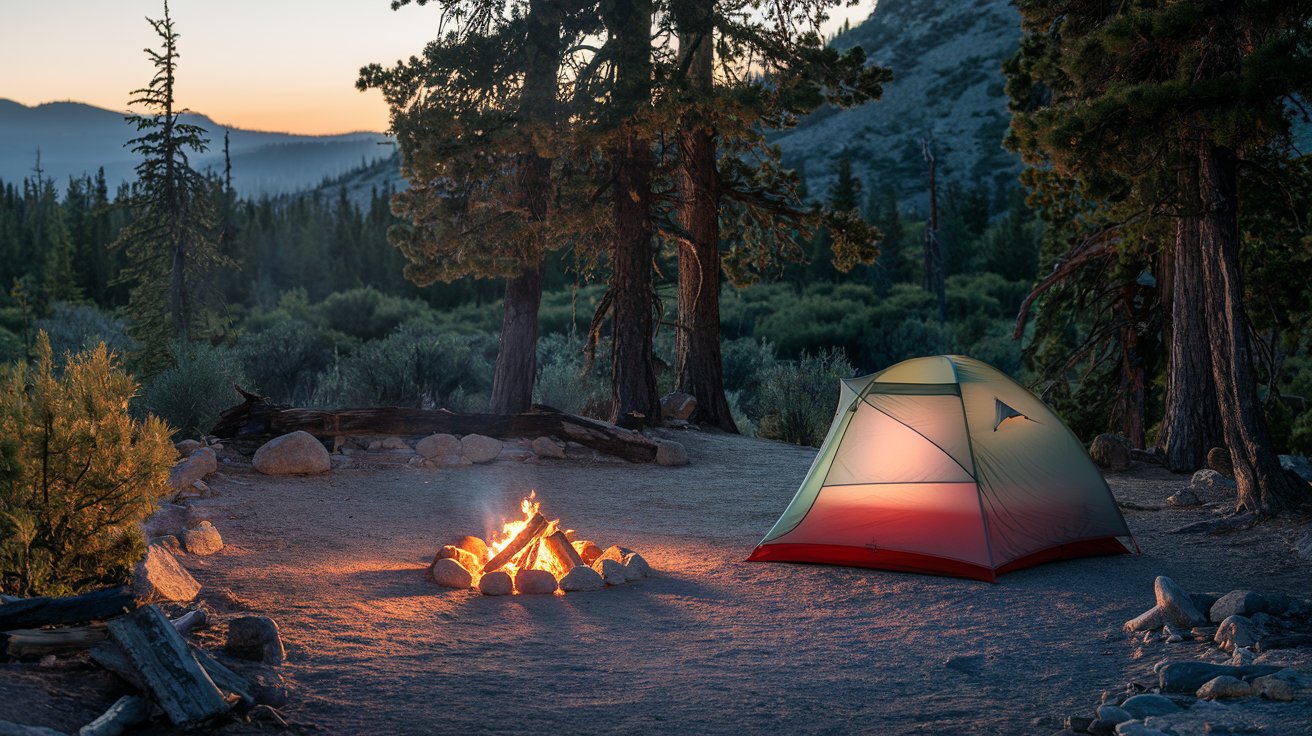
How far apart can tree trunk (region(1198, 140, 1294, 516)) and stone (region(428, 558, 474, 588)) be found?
6.85 m

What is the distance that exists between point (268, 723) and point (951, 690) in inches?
124

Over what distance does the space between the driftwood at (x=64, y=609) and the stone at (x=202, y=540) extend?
2.99 m

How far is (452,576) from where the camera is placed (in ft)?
24.8

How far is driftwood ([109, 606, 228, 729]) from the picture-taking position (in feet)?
14.5

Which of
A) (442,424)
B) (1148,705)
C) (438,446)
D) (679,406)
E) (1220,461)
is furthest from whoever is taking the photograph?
(679,406)

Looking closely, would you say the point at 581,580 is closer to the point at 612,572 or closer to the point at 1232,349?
the point at 612,572

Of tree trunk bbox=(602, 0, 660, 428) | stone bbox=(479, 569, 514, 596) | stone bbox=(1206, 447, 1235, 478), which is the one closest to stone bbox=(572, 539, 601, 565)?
stone bbox=(479, 569, 514, 596)

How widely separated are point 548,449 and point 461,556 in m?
5.87

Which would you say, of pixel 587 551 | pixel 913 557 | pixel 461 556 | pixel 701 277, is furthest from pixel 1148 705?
pixel 701 277

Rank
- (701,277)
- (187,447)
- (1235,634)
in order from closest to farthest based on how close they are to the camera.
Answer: (1235,634) → (187,447) → (701,277)

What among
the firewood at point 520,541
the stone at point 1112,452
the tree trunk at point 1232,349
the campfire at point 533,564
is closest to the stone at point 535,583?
the campfire at point 533,564

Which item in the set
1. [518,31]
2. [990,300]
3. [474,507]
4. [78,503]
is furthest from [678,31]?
[990,300]

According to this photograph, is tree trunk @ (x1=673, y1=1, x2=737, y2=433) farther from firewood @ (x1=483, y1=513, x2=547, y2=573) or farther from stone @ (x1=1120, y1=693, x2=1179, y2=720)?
stone @ (x1=1120, y1=693, x2=1179, y2=720)

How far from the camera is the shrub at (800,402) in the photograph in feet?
59.3
